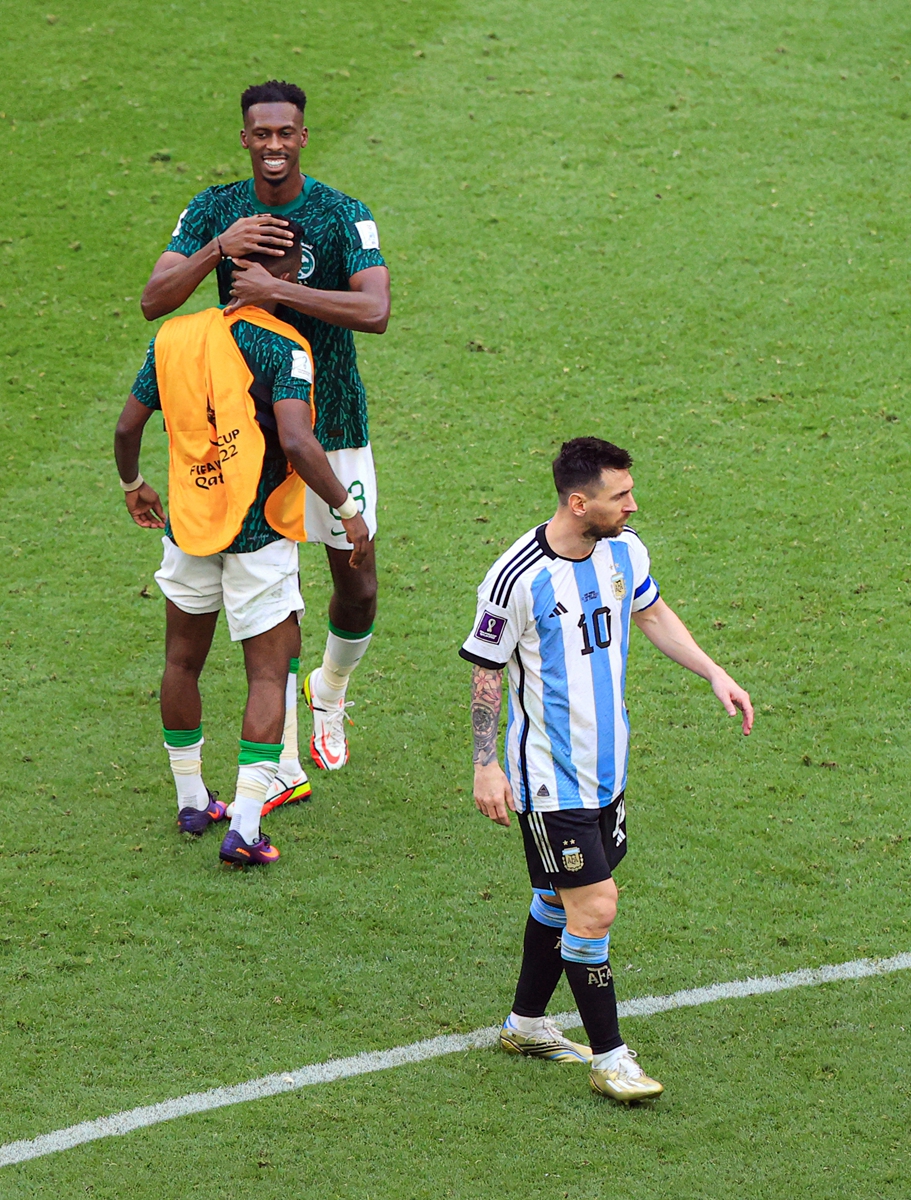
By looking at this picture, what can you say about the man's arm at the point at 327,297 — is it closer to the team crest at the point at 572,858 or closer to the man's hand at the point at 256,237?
the man's hand at the point at 256,237

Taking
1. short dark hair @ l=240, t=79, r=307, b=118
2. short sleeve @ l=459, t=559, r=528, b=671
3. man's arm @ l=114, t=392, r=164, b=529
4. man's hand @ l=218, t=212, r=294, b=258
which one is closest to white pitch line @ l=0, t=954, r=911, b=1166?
short sleeve @ l=459, t=559, r=528, b=671

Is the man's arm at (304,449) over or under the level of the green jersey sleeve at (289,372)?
under

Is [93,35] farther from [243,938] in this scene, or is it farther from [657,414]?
[243,938]

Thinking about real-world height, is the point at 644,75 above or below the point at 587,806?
above

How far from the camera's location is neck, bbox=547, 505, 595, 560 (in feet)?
13.4

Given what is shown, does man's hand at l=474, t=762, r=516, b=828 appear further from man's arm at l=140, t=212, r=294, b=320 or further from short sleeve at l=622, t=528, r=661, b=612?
man's arm at l=140, t=212, r=294, b=320

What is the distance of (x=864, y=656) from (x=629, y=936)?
87.6 inches

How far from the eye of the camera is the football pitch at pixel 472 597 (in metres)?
4.19

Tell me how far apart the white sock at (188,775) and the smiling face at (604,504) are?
2.15 metres

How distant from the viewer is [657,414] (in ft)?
27.7

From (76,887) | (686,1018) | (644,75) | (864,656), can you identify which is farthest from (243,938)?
(644,75)

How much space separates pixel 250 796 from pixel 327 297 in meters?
1.79

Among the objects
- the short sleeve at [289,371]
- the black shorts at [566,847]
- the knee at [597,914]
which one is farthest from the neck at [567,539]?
the short sleeve at [289,371]

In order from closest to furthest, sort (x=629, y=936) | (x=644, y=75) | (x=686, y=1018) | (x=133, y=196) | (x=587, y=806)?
(x=587, y=806), (x=686, y=1018), (x=629, y=936), (x=133, y=196), (x=644, y=75)
